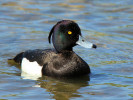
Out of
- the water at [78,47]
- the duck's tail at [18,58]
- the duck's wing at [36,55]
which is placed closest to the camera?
the water at [78,47]

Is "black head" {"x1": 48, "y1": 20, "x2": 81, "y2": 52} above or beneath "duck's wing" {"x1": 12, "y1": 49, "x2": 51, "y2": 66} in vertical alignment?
above

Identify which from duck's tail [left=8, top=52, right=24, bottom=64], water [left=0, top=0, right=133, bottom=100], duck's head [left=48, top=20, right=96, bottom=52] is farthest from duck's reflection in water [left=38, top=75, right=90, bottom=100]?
duck's tail [left=8, top=52, right=24, bottom=64]

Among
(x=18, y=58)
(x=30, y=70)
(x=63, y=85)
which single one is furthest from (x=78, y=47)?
(x=63, y=85)

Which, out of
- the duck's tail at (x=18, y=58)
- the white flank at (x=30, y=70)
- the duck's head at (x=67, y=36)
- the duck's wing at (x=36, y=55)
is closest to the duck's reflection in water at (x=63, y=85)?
the white flank at (x=30, y=70)

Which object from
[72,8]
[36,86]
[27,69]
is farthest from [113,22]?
[36,86]

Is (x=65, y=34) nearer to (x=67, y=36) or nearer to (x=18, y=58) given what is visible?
(x=67, y=36)

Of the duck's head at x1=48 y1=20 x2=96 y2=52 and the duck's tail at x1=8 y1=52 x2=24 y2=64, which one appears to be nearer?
the duck's head at x1=48 y1=20 x2=96 y2=52

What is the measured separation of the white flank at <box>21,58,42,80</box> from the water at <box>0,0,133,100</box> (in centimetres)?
19

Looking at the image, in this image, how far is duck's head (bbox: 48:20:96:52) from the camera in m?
8.35

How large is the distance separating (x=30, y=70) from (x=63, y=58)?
0.96 meters

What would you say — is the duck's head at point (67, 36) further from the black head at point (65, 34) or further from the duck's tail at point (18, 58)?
the duck's tail at point (18, 58)

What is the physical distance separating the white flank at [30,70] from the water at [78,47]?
0.19m

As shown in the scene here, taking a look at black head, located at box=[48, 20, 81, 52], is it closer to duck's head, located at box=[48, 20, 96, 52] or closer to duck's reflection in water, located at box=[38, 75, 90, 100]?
duck's head, located at box=[48, 20, 96, 52]

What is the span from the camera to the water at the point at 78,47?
7621 mm
